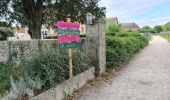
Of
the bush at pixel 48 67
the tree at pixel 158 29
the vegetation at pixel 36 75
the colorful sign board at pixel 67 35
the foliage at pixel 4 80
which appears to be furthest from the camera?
the tree at pixel 158 29

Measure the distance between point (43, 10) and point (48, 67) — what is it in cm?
1702

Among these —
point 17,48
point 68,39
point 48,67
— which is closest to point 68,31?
point 68,39

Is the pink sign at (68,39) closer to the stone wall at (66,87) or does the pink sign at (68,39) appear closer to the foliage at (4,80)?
the stone wall at (66,87)

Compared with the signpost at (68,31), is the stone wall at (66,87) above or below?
below

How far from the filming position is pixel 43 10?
23422 mm

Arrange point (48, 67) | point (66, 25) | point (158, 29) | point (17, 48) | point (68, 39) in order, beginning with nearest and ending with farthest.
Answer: point (48, 67) < point (66, 25) < point (68, 39) < point (17, 48) < point (158, 29)

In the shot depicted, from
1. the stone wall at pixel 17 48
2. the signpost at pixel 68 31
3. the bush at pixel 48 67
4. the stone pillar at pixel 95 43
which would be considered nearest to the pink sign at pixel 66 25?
the signpost at pixel 68 31

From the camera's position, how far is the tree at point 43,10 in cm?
2144

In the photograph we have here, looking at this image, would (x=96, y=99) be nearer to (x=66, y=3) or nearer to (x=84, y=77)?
(x=84, y=77)

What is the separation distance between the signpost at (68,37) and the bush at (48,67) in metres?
0.19

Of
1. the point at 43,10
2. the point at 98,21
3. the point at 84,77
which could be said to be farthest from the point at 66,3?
the point at 84,77

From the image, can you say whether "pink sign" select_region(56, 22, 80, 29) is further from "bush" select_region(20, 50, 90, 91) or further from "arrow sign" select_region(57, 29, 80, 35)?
"bush" select_region(20, 50, 90, 91)

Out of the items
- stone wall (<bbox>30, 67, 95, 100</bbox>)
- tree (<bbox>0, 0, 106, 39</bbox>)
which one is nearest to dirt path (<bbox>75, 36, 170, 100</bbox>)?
stone wall (<bbox>30, 67, 95, 100</bbox>)

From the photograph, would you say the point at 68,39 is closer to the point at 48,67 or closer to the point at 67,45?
the point at 67,45
